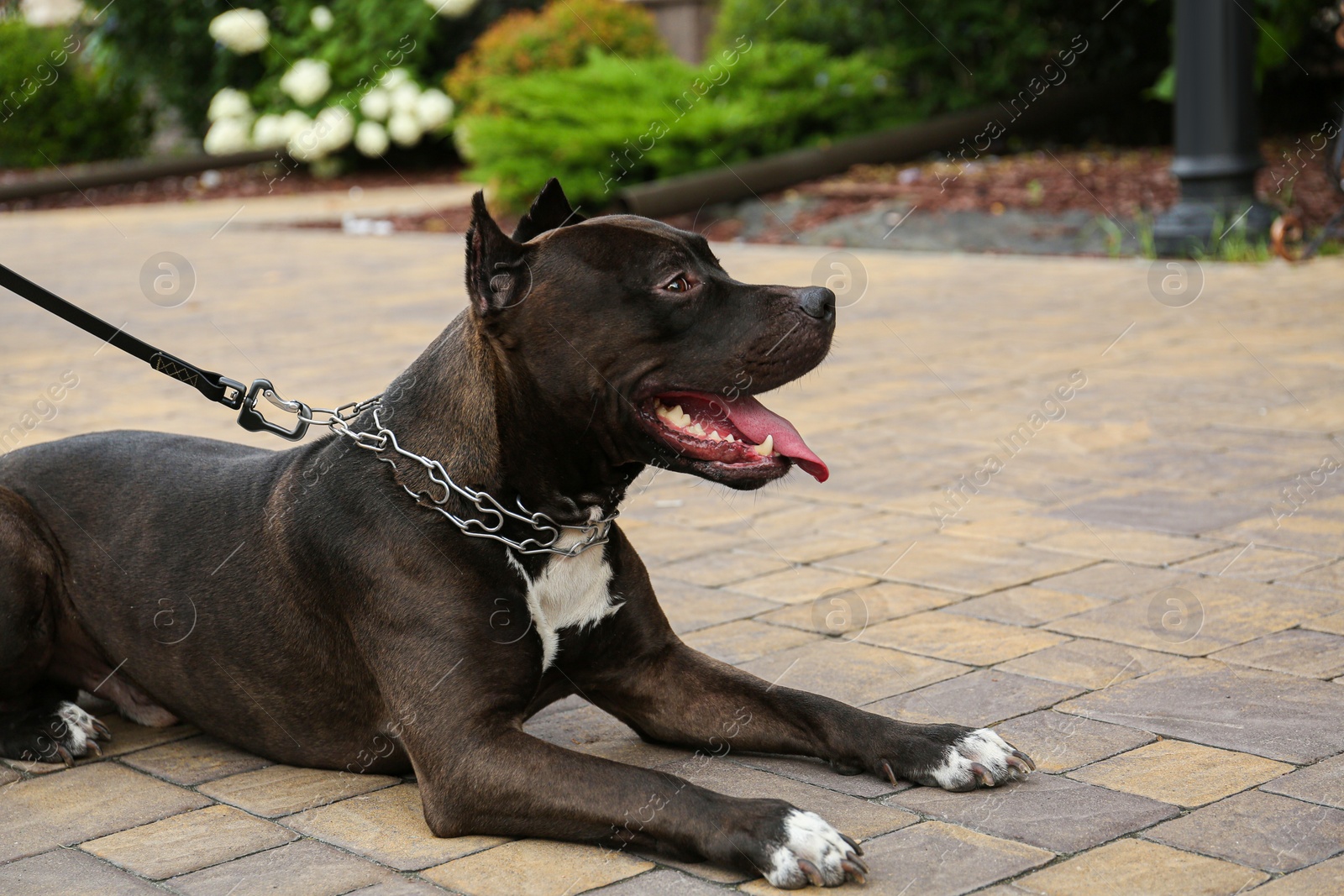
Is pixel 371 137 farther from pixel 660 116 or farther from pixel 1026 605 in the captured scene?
pixel 1026 605

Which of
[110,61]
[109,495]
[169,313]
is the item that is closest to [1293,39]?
[169,313]

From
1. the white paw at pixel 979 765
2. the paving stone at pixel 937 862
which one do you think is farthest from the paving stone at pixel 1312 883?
the white paw at pixel 979 765

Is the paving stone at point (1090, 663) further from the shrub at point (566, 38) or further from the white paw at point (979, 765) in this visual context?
the shrub at point (566, 38)

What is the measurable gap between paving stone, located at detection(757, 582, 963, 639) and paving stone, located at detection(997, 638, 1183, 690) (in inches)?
20.1

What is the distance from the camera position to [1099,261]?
10.7 m

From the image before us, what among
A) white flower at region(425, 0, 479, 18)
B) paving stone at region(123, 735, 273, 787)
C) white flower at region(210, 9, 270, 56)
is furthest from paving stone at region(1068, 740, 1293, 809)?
white flower at region(210, 9, 270, 56)

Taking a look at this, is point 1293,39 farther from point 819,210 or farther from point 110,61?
point 110,61

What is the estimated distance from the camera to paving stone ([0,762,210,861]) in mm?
3171

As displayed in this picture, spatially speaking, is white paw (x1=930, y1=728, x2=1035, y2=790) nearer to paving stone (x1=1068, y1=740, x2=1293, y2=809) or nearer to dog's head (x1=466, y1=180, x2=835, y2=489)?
paving stone (x1=1068, y1=740, x2=1293, y2=809)

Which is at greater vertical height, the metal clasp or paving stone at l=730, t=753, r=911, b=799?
the metal clasp

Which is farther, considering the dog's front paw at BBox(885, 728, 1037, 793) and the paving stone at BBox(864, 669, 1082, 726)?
the paving stone at BBox(864, 669, 1082, 726)

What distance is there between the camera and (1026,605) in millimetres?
4406

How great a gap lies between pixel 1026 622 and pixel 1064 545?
0.77 meters

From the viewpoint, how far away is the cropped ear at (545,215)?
3691 mm
